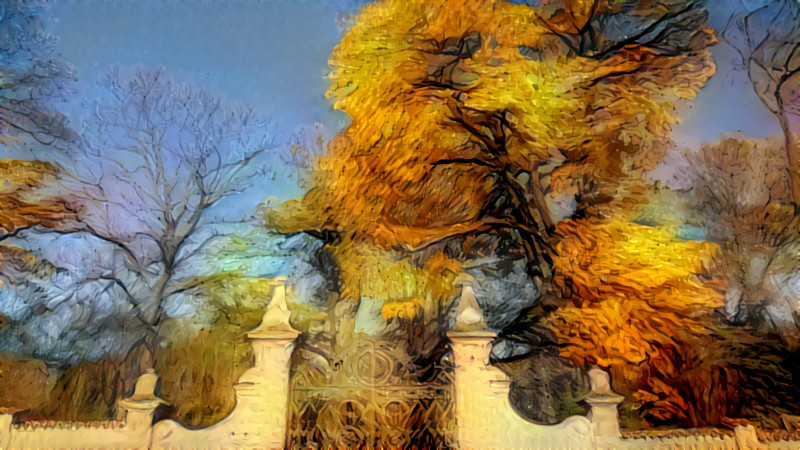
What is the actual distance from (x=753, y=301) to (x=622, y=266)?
3.40 ft

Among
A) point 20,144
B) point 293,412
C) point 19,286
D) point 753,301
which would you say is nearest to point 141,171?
point 20,144

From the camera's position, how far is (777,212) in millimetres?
3807

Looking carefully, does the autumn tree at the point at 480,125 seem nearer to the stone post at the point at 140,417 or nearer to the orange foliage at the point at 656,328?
the orange foliage at the point at 656,328

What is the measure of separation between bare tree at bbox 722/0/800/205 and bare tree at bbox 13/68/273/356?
3943 millimetres

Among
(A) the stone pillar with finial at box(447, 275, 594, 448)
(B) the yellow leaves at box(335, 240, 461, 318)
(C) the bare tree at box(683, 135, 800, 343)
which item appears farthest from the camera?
(B) the yellow leaves at box(335, 240, 461, 318)

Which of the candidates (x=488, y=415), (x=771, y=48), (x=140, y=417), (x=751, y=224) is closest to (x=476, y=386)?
(x=488, y=415)

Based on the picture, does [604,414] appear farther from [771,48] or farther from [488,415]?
[771,48]

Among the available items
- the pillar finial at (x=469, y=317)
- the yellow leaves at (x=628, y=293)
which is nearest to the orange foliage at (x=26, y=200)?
the pillar finial at (x=469, y=317)

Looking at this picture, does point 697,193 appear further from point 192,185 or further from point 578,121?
point 192,185

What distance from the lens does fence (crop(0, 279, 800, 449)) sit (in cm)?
312

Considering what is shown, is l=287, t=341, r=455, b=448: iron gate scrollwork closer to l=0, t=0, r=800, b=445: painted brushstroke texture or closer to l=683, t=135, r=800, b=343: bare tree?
l=0, t=0, r=800, b=445: painted brushstroke texture

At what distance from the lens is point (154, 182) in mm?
4078

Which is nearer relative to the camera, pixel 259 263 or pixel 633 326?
pixel 633 326

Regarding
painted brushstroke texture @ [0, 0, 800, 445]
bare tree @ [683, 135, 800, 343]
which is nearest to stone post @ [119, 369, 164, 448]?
painted brushstroke texture @ [0, 0, 800, 445]
